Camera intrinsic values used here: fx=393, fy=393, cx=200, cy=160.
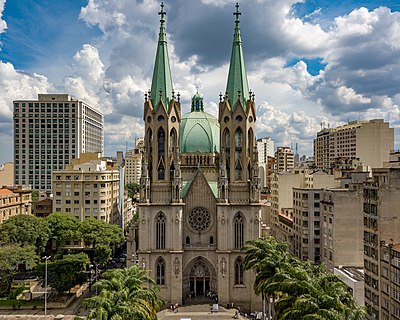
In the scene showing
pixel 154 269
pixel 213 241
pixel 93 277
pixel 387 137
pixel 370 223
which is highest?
pixel 387 137

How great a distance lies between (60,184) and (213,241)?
5027cm

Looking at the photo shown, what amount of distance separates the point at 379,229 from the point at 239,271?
26635 mm

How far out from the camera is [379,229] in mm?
48938

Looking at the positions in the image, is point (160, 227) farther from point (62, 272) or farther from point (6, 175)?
point (6, 175)

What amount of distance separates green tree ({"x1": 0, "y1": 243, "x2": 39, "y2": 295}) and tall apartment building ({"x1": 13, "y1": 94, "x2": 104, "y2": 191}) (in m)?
104

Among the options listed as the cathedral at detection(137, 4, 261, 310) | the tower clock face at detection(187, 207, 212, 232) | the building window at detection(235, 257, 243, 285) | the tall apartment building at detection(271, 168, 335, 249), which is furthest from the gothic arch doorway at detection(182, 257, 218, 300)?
the tall apartment building at detection(271, 168, 335, 249)

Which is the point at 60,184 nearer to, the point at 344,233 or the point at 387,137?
the point at 344,233

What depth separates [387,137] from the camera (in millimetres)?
123438

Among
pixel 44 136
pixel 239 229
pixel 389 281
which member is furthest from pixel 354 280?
pixel 44 136

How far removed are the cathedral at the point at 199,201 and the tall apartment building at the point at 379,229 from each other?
21134mm

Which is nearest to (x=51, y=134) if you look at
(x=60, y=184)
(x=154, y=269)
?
(x=60, y=184)

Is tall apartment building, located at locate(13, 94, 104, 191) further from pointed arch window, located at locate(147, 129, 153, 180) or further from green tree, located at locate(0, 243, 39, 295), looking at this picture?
pointed arch window, located at locate(147, 129, 153, 180)

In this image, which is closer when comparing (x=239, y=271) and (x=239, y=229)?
(x=239, y=271)

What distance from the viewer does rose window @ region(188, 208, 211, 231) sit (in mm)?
69500
